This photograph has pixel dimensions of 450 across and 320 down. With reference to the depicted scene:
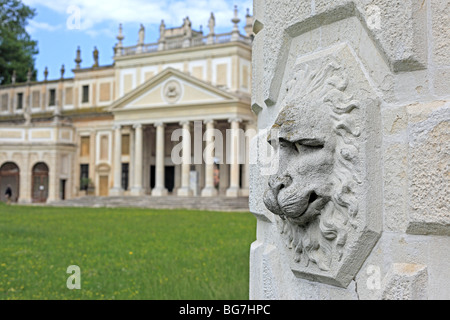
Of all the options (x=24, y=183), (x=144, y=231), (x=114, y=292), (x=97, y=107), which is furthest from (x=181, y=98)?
(x=114, y=292)

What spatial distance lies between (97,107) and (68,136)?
354cm

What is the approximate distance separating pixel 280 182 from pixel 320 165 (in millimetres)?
163

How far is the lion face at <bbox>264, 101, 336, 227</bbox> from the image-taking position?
1945 mm

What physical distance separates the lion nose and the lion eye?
115 millimetres

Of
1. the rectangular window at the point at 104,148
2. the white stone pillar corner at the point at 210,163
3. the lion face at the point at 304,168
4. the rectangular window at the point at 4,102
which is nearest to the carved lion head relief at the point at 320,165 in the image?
the lion face at the point at 304,168

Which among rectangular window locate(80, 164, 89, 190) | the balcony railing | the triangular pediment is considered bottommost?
rectangular window locate(80, 164, 89, 190)

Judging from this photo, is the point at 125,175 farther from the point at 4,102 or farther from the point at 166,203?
the point at 4,102

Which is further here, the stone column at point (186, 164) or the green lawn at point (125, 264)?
the stone column at point (186, 164)

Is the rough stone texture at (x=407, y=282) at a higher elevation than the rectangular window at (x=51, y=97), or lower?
lower

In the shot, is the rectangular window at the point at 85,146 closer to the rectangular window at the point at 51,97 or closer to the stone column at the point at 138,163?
the rectangular window at the point at 51,97

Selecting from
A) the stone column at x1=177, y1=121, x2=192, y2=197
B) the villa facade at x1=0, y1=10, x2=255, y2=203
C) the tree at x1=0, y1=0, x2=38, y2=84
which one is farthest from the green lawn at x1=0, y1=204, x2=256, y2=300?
the tree at x1=0, y1=0, x2=38, y2=84

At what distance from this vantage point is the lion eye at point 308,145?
1965 mm

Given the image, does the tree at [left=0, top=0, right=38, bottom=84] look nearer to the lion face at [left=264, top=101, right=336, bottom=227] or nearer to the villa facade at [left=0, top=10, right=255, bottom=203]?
the villa facade at [left=0, top=10, right=255, bottom=203]

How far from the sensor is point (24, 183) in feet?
139
